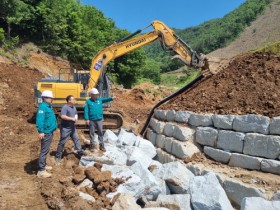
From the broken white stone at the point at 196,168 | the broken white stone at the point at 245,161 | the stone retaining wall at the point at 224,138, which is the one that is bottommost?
the broken white stone at the point at 196,168

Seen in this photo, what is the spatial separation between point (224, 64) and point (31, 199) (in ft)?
22.3

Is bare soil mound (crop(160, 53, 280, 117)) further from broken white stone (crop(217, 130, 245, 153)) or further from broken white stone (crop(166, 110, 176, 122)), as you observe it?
broken white stone (crop(217, 130, 245, 153))

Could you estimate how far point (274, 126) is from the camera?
6195 mm

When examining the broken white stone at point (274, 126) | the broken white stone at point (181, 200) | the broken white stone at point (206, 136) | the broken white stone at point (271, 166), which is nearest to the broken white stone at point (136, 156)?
the broken white stone at point (206, 136)

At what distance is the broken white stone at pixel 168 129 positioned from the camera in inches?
332

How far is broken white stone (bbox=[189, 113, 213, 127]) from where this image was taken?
753cm

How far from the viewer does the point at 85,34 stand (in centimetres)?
3127

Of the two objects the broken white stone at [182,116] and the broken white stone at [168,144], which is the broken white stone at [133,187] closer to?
the broken white stone at [168,144]

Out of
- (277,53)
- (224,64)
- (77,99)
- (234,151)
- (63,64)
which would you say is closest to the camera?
(234,151)

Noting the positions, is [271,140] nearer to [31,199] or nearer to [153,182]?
[153,182]

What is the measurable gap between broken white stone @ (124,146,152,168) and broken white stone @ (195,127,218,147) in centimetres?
126

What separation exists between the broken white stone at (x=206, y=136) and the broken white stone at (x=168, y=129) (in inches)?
34.4

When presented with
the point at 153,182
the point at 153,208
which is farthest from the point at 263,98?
the point at 153,208

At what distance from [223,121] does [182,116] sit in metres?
1.42
